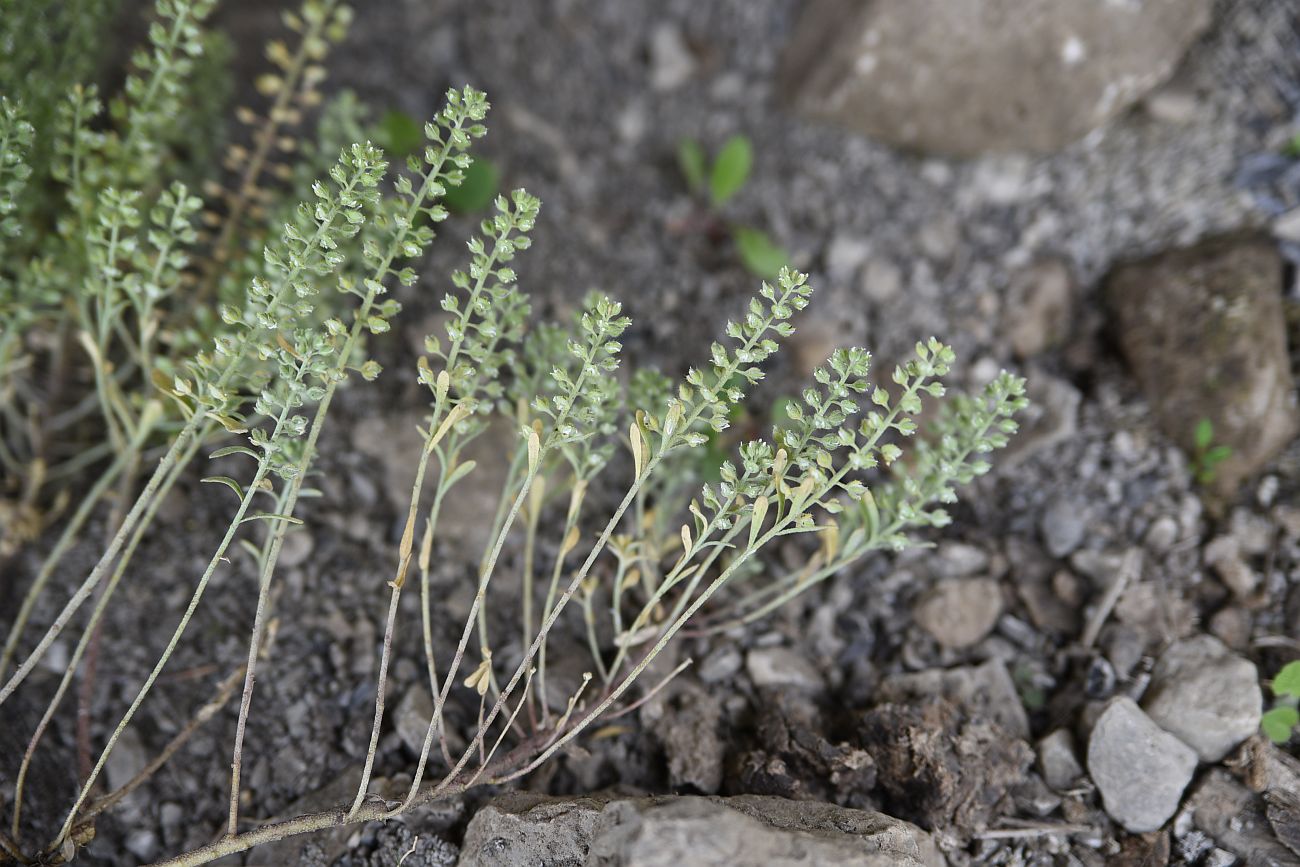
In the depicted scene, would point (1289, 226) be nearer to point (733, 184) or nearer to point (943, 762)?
point (733, 184)

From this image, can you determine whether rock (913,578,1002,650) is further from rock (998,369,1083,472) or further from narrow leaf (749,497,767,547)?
narrow leaf (749,497,767,547)

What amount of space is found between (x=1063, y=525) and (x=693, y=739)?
3.17 feet

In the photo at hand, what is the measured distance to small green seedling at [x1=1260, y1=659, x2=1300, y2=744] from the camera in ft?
5.51

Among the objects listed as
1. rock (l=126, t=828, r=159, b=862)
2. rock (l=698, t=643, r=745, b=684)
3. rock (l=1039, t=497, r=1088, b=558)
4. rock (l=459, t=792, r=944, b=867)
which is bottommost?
rock (l=126, t=828, r=159, b=862)

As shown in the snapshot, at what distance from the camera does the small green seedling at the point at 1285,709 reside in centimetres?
168

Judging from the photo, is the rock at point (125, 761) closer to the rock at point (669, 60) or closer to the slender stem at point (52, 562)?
the slender stem at point (52, 562)

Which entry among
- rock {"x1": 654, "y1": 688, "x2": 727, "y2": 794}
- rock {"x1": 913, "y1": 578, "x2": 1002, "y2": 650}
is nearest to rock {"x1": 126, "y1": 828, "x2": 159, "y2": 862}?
rock {"x1": 654, "y1": 688, "x2": 727, "y2": 794}

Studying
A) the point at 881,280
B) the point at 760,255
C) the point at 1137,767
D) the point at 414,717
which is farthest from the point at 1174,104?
the point at 414,717

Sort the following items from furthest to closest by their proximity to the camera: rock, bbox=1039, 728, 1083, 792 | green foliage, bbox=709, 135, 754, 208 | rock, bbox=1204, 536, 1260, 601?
green foliage, bbox=709, 135, 754, 208 → rock, bbox=1204, 536, 1260, 601 → rock, bbox=1039, 728, 1083, 792

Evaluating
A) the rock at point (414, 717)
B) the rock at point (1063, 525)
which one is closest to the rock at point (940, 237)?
the rock at point (1063, 525)

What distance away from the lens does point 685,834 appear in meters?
1.37

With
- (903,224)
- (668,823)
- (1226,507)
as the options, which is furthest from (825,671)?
(903,224)

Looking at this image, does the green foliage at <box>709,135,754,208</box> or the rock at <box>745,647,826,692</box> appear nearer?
the rock at <box>745,647,826,692</box>

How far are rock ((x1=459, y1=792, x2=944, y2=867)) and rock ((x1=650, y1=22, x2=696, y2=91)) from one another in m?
2.14
